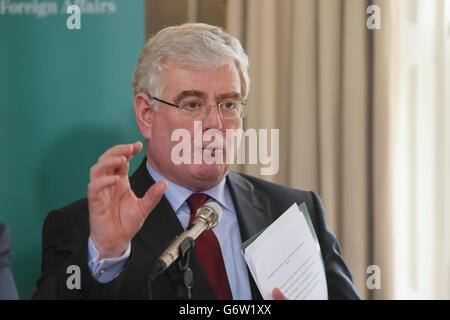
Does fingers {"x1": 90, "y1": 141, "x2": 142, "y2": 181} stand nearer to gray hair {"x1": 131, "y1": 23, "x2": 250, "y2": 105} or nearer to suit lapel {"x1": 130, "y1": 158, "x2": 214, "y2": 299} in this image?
suit lapel {"x1": 130, "y1": 158, "x2": 214, "y2": 299}

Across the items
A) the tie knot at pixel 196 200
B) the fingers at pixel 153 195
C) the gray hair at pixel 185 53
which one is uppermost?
the gray hair at pixel 185 53

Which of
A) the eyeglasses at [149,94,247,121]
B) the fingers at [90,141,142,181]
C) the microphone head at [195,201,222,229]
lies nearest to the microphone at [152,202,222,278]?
the microphone head at [195,201,222,229]

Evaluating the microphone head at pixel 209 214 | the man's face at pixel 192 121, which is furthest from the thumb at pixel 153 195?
the man's face at pixel 192 121

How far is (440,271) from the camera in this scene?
2164 mm

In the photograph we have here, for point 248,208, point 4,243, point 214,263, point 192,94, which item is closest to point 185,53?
point 192,94

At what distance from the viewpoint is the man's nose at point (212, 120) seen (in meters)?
1.54

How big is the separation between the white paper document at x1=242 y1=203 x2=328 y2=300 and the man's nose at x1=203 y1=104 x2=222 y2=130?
36 cm

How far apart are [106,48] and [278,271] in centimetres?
95

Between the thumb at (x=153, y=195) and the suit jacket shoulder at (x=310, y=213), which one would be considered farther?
the suit jacket shoulder at (x=310, y=213)

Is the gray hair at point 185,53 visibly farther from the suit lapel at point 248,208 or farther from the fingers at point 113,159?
the fingers at point 113,159

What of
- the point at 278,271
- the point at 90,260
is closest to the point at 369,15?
the point at 278,271

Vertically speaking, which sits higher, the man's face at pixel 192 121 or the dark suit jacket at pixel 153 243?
the man's face at pixel 192 121

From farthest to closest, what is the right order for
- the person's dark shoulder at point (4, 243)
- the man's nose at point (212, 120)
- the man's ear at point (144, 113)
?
the man's ear at point (144, 113) < the man's nose at point (212, 120) < the person's dark shoulder at point (4, 243)
